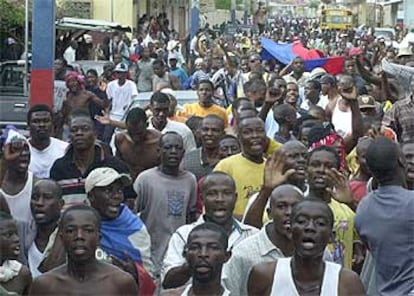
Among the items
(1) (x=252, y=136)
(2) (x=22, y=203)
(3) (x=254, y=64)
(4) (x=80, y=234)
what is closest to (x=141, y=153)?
(1) (x=252, y=136)

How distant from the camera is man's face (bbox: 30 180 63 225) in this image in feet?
21.5

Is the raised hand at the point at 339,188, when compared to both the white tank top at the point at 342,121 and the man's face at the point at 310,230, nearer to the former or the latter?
the man's face at the point at 310,230

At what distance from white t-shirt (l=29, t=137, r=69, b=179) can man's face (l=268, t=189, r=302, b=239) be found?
2684 millimetres

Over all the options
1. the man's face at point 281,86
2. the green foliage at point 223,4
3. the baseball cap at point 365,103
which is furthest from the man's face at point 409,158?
the green foliage at point 223,4

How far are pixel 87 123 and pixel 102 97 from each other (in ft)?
22.3

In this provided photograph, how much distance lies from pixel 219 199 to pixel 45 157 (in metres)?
2.34

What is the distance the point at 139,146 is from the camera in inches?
348

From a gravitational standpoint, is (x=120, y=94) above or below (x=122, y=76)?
below

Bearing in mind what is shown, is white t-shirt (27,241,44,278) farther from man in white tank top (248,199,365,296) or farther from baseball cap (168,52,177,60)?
baseball cap (168,52,177,60)

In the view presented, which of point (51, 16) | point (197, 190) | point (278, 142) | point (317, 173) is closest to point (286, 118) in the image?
point (278, 142)

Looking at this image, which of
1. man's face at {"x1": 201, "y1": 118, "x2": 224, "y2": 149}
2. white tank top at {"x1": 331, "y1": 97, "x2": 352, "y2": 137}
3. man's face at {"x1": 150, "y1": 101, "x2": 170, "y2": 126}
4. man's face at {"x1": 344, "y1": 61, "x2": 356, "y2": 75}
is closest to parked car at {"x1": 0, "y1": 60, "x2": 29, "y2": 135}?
man's face at {"x1": 150, "y1": 101, "x2": 170, "y2": 126}

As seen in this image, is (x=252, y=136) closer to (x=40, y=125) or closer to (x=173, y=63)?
(x=40, y=125)

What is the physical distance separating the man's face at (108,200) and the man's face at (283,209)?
99 cm

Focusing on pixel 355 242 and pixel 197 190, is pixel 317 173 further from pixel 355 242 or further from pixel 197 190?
pixel 197 190
